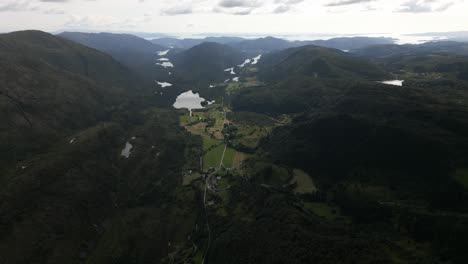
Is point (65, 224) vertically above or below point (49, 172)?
below

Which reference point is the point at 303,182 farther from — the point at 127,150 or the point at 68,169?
the point at 68,169

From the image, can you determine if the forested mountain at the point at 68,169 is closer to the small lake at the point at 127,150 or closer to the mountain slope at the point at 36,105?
the mountain slope at the point at 36,105

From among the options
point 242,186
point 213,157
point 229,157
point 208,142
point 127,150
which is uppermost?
point 208,142

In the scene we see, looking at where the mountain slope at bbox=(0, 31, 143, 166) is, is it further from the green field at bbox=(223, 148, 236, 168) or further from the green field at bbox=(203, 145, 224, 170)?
the green field at bbox=(223, 148, 236, 168)

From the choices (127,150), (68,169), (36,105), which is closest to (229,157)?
(127,150)

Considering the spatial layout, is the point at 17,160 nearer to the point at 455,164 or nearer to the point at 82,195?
the point at 82,195

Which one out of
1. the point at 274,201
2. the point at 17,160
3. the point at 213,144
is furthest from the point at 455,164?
the point at 17,160

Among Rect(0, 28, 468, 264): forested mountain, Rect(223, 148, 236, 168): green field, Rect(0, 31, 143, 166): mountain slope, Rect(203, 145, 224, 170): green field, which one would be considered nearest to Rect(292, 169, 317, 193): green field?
Rect(0, 28, 468, 264): forested mountain
